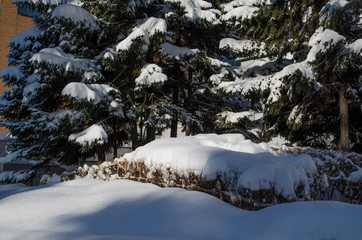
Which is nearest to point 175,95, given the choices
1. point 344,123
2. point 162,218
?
point 344,123

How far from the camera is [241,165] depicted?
4062 mm

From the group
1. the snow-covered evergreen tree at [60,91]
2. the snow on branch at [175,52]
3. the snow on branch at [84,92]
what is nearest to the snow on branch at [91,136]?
the snow-covered evergreen tree at [60,91]

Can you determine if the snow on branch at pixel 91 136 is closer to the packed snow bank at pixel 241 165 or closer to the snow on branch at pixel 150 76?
the snow on branch at pixel 150 76

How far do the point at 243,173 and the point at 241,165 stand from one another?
26 centimetres

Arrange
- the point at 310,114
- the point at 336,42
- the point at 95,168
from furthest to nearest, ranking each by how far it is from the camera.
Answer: the point at 310,114
the point at 336,42
the point at 95,168

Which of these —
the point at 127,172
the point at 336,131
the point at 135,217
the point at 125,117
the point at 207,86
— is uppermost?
the point at 207,86

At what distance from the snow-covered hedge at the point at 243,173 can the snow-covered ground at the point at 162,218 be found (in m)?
0.33

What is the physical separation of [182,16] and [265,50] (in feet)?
9.89

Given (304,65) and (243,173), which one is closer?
(243,173)

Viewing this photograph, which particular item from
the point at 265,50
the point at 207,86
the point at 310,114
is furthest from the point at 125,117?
the point at 310,114

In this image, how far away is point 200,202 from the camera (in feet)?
12.4

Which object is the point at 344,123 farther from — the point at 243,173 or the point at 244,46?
the point at 243,173

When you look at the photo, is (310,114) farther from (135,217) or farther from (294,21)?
(135,217)

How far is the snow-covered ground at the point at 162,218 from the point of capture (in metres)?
2.79
